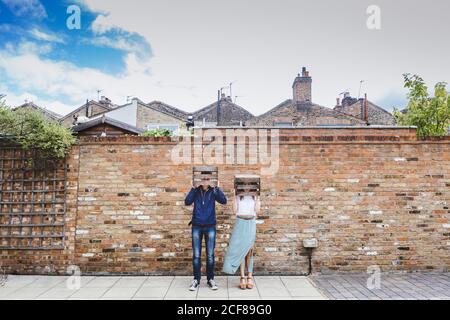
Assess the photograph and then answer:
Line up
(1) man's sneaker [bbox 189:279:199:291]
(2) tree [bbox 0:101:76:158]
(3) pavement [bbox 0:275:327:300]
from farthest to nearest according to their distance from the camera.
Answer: (2) tree [bbox 0:101:76:158], (1) man's sneaker [bbox 189:279:199:291], (3) pavement [bbox 0:275:327:300]

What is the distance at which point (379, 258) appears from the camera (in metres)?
5.58

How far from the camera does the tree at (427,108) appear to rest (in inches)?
297

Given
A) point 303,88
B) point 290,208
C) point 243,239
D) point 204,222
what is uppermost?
point 303,88

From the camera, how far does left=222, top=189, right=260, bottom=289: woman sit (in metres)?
4.84

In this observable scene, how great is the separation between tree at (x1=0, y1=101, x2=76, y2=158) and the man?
97.6 inches

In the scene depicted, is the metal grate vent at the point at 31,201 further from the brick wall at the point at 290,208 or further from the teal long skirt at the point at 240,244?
the teal long skirt at the point at 240,244

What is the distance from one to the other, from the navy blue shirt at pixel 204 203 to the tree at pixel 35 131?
Result: 2.45 m

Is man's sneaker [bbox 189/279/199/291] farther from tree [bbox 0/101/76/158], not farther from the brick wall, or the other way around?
tree [bbox 0/101/76/158]

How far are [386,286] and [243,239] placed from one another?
236cm

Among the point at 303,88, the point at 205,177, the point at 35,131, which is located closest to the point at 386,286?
the point at 205,177

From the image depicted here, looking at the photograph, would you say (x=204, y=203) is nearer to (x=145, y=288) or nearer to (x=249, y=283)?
(x=249, y=283)

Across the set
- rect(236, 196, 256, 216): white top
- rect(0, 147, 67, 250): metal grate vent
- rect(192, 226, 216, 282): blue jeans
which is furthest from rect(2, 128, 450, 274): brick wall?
rect(236, 196, 256, 216): white top

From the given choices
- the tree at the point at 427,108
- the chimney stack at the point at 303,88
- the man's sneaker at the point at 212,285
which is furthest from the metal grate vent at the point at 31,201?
the chimney stack at the point at 303,88

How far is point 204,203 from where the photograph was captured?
4945 mm
